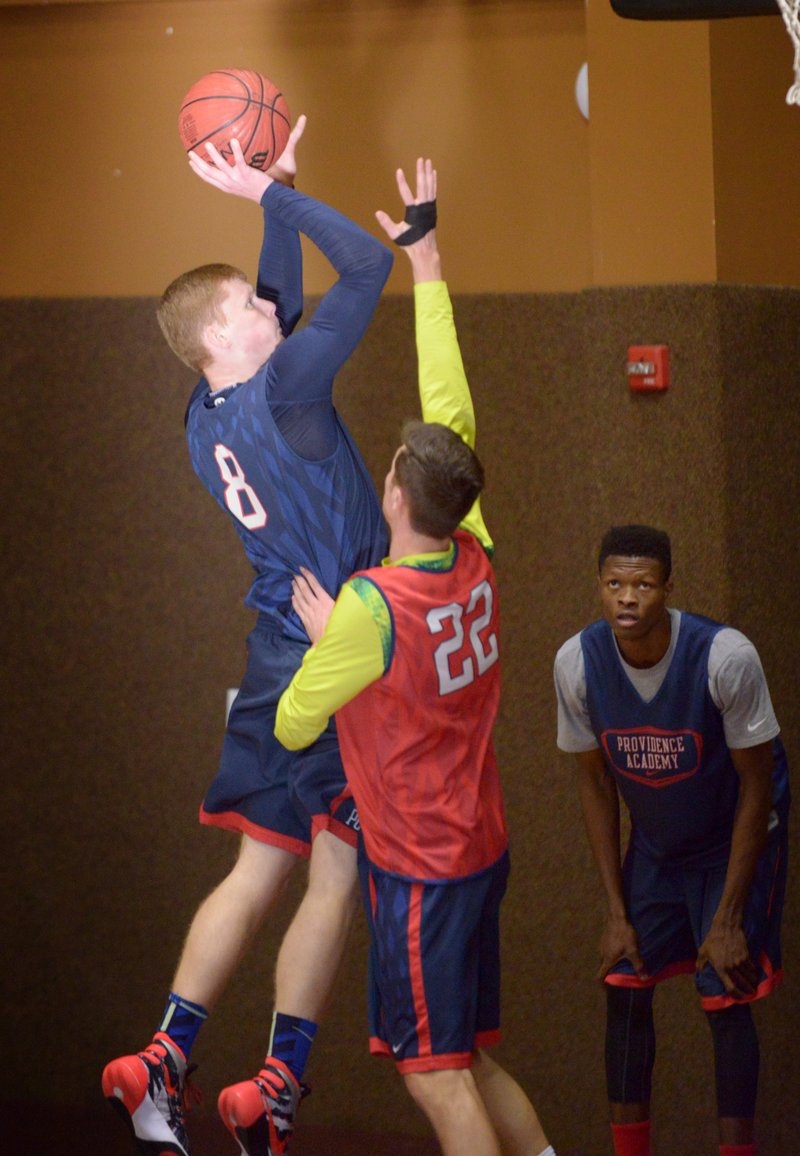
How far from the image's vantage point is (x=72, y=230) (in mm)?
4355

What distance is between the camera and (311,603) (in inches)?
119

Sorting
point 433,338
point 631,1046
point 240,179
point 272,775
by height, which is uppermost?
point 240,179

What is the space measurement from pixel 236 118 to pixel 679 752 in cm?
166

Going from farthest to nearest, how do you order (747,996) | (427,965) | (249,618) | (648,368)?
(249,618)
(648,368)
(747,996)
(427,965)

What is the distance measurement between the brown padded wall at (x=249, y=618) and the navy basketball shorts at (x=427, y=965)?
122 centimetres

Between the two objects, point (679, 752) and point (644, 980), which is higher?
point (679, 752)

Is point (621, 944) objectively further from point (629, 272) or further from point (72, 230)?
point (72, 230)

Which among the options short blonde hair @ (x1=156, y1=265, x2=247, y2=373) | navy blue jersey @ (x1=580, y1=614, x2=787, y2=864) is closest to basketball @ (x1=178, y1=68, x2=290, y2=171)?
short blonde hair @ (x1=156, y1=265, x2=247, y2=373)

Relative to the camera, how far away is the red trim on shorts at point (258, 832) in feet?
10.4

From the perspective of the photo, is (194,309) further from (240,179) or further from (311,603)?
(311,603)

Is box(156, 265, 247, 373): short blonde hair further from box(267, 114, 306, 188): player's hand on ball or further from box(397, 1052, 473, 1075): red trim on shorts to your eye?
box(397, 1052, 473, 1075): red trim on shorts

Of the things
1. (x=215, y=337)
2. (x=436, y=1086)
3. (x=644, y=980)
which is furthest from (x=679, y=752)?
(x=215, y=337)

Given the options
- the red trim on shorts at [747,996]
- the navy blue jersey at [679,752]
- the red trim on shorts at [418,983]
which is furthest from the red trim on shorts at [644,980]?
the red trim on shorts at [418,983]

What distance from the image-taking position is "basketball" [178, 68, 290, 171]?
10.4ft
